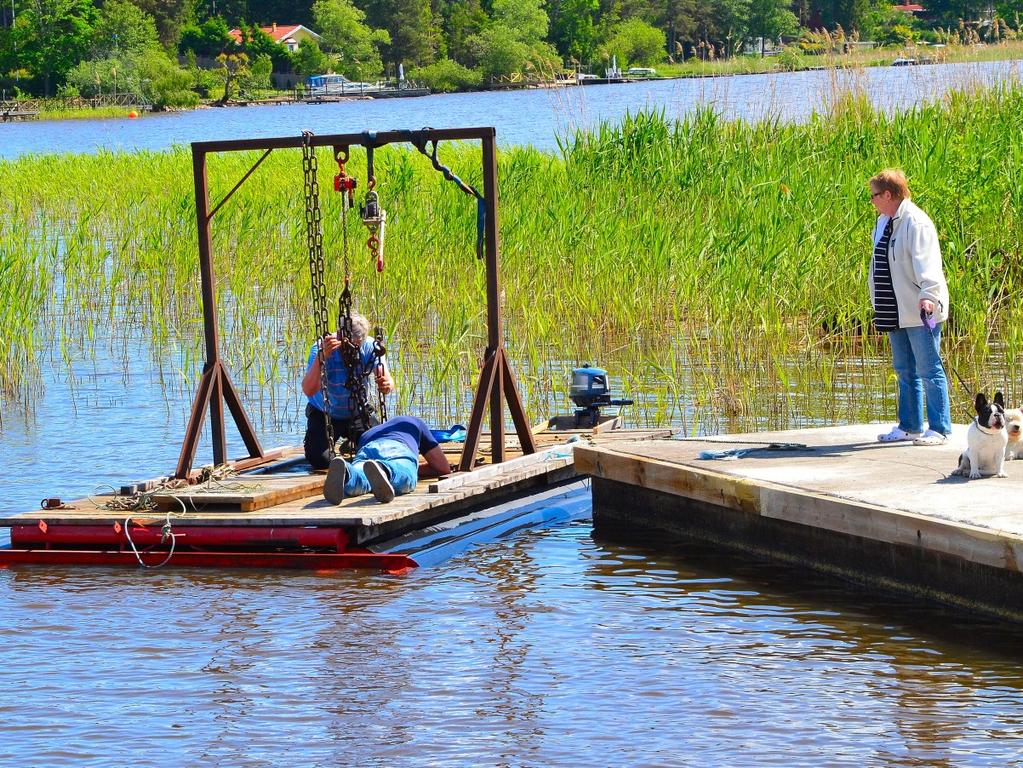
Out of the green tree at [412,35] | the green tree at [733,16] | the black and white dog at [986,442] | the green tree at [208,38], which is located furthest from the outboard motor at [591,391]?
the green tree at [412,35]

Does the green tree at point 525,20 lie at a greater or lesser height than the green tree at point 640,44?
greater

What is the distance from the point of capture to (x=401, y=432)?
955cm

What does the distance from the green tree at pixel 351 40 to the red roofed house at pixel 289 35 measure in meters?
2.55

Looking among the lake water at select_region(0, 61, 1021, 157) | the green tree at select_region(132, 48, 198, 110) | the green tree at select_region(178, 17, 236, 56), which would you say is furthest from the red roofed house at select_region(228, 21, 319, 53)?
the lake water at select_region(0, 61, 1021, 157)

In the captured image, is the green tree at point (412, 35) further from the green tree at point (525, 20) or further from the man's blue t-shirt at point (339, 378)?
the man's blue t-shirt at point (339, 378)

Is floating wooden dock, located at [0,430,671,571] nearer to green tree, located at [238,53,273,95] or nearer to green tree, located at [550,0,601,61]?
green tree, located at [550,0,601,61]

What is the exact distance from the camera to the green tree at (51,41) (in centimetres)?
11594

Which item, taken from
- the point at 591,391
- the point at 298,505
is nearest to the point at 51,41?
the point at 591,391

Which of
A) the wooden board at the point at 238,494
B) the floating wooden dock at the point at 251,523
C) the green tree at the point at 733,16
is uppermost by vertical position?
the green tree at the point at 733,16

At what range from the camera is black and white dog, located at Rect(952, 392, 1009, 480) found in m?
8.12

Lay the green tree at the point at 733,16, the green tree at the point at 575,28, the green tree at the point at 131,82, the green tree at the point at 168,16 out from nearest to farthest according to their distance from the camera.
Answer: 1. the green tree at the point at 733,16
2. the green tree at the point at 131,82
3. the green tree at the point at 575,28
4. the green tree at the point at 168,16

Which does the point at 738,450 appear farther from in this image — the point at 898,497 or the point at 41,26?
the point at 41,26

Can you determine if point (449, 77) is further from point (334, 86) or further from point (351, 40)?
point (351, 40)

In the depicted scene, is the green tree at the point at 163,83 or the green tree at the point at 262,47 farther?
the green tree at the point at 262,47
